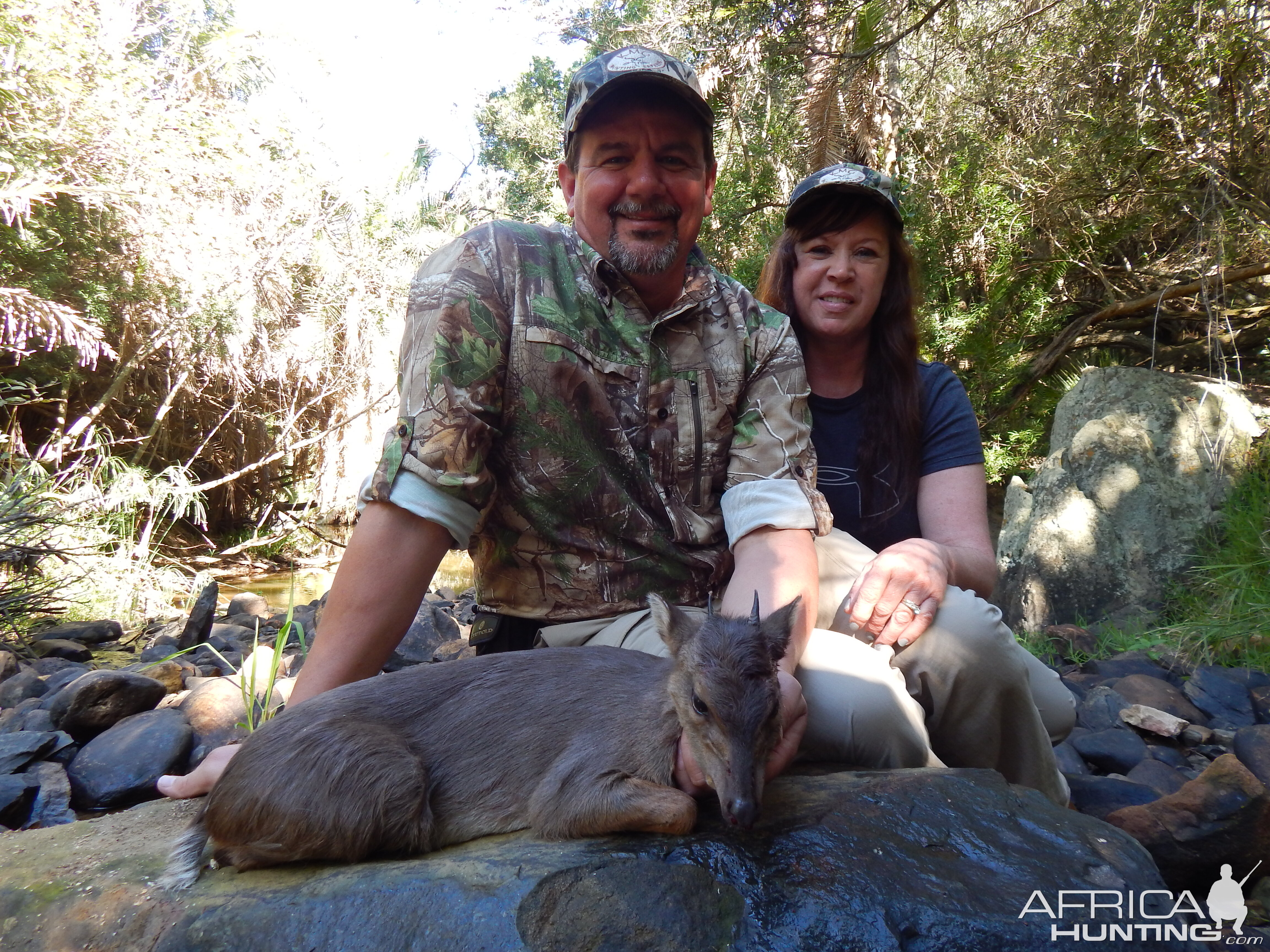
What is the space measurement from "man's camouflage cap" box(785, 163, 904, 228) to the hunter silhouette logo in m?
3.59

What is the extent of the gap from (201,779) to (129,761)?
5.70 ft

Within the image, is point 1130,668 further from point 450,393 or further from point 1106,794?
point 450,393

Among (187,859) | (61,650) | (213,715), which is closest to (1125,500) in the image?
(213,715)

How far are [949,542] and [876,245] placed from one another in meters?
1.77

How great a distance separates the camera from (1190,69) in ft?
26.2

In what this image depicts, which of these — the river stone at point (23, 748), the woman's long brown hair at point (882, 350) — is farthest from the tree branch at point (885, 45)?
the river stone at point (23, 748)

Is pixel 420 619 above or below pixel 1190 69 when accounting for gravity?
below

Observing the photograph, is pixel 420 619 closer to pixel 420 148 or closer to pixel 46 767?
pixel 46 767

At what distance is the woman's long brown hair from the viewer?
4.54 m

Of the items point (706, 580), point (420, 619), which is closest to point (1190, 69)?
point (706, 580)

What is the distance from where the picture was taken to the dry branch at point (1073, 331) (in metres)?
10.5

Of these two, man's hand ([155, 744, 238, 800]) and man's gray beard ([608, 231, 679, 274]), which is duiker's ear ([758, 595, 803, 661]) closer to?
man's gray beard ([608, 231, 679, 274])

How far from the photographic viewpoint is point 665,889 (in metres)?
2.42

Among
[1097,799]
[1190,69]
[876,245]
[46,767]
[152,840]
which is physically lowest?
[1097,799]
